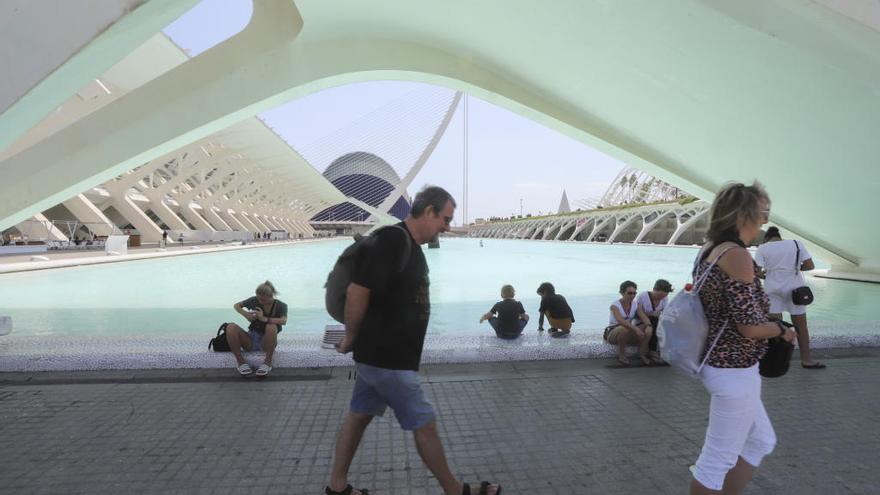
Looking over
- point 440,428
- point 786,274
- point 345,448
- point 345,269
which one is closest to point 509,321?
point 440,428

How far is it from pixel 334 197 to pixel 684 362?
64195 mm

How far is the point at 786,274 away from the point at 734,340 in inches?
100

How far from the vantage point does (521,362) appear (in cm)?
387

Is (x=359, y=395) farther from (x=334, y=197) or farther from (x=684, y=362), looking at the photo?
(x=334, y=197)

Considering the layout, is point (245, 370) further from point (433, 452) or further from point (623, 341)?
point (623, 341)

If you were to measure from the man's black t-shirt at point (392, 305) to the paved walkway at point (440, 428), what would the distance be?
712 millimetres

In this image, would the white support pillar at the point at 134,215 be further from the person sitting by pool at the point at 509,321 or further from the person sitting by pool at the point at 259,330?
the person sitting by pool at the point at 509,321

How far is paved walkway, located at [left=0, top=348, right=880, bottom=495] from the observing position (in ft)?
6.89

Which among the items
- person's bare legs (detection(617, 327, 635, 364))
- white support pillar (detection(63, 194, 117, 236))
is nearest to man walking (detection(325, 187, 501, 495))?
person's bare legs (detection(617, 327, 635, 364))

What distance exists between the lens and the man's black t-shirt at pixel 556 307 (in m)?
4.54

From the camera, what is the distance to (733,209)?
162 cm

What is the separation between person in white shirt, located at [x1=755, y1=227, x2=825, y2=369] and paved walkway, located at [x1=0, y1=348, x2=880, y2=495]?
390mm

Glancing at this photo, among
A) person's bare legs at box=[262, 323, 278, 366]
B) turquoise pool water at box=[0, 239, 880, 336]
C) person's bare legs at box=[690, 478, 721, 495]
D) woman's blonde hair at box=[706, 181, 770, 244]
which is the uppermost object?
woman's blonde hair at box=[706, 181, 770, 244]

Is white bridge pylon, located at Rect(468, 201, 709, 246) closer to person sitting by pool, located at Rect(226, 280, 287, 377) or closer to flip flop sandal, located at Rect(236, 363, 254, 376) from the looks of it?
person sitting by pool, located at Rect(226, 280, 287, 377)
